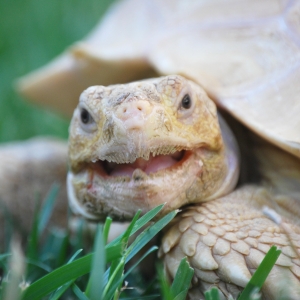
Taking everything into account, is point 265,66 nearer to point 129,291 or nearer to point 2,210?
point 129,291

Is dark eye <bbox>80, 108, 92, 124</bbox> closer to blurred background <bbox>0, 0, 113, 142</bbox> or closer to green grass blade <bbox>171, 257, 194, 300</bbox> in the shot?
green grass blade <bbox>171, 257, 194, 300</bbox>

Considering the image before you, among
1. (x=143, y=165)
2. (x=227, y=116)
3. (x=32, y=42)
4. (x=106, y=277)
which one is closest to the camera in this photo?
(x=106, y=277)

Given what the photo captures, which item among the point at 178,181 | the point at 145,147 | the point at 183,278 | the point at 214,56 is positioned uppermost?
the point at 214,56

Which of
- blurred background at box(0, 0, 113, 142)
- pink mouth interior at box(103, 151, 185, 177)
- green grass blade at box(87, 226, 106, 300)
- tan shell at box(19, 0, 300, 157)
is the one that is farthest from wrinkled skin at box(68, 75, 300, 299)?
blurred background at box(0, 0, 113, 142)

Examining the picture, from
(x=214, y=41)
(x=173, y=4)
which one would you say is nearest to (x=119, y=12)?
(x=173, y=4)

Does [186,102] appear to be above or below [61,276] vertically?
above

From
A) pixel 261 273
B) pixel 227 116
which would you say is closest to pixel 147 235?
pixel 261 273

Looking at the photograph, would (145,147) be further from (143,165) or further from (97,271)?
(97,271)
